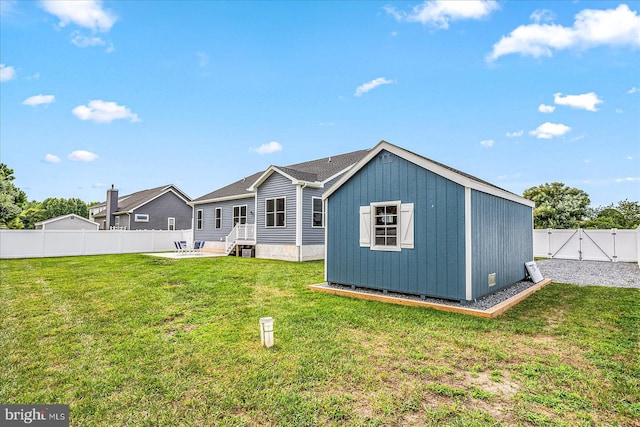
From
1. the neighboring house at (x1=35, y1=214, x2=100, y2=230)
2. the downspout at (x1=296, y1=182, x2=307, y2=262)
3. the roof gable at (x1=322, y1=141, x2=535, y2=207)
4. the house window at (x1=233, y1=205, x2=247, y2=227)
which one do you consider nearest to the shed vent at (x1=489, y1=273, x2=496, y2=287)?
the roof gable at (x1=322, y1=141, x2=535, y2=207)

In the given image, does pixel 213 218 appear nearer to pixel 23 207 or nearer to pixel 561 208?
pixel 561 208

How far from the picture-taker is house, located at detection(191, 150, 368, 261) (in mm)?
14891

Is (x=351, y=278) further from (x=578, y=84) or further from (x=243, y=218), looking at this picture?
(x=578, y=84)

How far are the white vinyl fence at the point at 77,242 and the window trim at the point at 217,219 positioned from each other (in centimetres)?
461

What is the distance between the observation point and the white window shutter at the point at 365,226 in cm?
750

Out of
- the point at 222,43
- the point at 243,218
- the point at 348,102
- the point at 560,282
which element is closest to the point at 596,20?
the point at 560,282

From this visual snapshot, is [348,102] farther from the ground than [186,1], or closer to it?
closer to it

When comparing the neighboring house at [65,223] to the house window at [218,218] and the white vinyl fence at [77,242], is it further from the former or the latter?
the house window at [218,218]

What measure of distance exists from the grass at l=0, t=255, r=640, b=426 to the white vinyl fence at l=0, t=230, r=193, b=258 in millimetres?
13708

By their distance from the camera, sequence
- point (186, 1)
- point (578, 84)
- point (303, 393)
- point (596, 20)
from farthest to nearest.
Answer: point (578, 84), point (186, 1), point (596, 20), point (303, 393)

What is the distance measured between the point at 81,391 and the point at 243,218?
15.4 metres

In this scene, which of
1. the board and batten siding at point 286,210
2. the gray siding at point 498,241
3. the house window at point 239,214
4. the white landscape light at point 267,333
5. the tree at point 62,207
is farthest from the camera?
the tree at point 62,207

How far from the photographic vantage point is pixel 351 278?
25.7ft

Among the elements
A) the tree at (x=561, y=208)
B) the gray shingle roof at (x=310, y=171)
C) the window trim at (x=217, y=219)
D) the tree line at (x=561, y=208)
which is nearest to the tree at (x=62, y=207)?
the tree line at (x=561, y=208)
